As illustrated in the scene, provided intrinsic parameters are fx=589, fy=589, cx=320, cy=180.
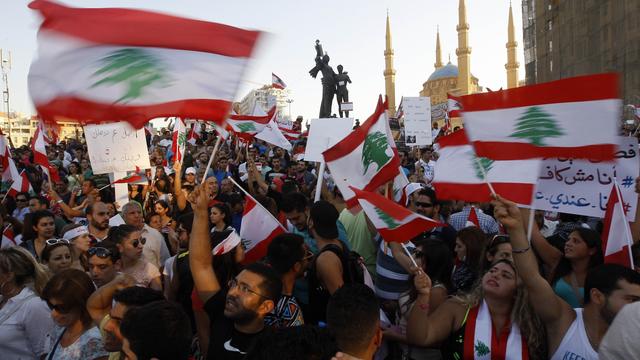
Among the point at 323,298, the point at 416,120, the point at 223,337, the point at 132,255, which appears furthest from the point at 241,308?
the point at 416,120

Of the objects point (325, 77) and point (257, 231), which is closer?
point (257, 231)

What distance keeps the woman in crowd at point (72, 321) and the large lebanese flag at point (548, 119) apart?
243cm

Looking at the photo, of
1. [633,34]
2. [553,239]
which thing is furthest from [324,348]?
[633,34]

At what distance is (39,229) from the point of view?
5473 millimetres

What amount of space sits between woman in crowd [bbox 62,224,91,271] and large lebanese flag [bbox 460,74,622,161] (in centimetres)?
315

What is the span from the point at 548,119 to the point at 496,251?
915mm

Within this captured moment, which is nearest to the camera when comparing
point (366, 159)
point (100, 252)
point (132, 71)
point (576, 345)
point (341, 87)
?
point (576, 345)

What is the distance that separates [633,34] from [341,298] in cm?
2152

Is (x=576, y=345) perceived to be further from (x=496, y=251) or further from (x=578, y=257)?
(x=578, y=257)

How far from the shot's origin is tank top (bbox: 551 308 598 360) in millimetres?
2762

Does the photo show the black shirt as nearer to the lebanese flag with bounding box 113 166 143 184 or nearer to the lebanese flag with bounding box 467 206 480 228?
the lebanese flag with bounding box 467 206 480 228

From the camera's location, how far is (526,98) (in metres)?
3.49

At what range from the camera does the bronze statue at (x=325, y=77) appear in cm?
2316

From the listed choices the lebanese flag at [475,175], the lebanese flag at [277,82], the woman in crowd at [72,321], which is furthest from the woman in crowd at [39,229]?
the lebanese flag at [277,82]
